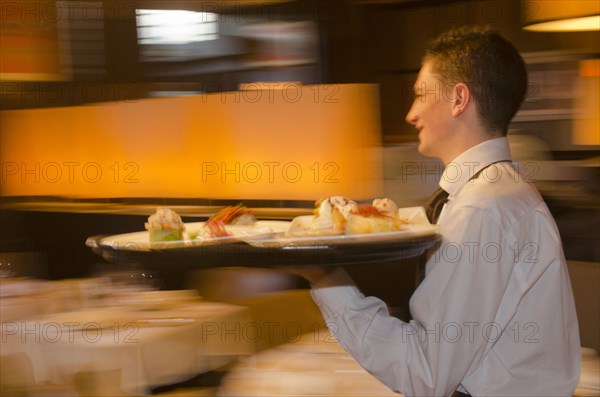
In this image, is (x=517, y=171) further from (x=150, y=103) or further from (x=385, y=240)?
(x=150, y=103)

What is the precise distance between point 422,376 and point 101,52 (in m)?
2.80

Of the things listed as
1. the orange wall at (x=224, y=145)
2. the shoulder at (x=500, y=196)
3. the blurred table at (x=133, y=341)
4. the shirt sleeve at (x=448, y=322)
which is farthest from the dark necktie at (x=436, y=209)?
the blurred table at (x=133, y=341)

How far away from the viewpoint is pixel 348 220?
151cm

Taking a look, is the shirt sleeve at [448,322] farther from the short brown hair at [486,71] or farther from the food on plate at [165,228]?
the food on plate at [165,228]

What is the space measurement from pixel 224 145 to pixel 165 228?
1.94 meters

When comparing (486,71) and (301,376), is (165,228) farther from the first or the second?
(486,71)

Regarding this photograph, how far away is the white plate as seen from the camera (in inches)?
57.8

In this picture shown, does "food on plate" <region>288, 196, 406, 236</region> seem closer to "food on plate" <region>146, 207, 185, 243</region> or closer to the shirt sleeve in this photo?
the shirt sleeve

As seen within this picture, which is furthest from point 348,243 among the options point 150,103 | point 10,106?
point 10,106

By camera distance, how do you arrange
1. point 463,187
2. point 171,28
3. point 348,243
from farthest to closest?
point 171,28 < point 463,187 < point 348,243

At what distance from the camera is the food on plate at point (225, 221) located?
1.53 meters

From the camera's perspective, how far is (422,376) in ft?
4.59

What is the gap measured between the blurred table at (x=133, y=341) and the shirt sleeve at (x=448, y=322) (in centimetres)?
78

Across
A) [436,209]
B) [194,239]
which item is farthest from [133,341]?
[436,209]
